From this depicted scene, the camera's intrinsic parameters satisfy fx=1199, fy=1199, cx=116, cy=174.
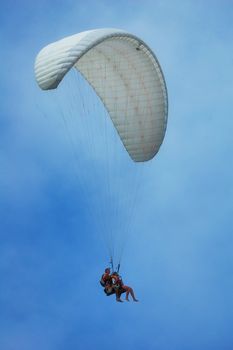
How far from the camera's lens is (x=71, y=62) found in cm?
3503

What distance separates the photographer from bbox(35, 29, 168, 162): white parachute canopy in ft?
128

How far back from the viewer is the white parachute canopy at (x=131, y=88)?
3891cm

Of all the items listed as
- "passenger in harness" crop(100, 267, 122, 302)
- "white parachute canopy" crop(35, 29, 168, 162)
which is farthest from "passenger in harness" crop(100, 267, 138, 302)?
"white parachute canopy" crop(35, 29, 168, 162)

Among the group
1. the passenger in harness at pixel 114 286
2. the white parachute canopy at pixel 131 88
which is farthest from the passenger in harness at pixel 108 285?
the white parachute canopy at pixel 131 88

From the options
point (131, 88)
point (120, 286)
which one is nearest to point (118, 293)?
point (120, 286)

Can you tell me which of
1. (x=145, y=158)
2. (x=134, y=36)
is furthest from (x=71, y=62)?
(x=145, y=158)

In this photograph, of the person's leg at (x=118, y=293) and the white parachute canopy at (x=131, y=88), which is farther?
the white parachute canopy at (x=131, y=88)

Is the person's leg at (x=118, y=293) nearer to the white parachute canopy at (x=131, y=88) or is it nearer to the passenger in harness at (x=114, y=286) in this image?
the passenger in harness at (x=114, y=286)

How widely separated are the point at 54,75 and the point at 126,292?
306 inches

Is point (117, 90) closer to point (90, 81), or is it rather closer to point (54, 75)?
point (90, 81)

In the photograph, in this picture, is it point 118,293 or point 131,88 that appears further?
point 131,88

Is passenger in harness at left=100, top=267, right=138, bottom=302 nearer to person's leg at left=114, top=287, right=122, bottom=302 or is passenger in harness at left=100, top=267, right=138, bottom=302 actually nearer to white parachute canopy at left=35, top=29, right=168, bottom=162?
person's leg at left=114, top=287, right=122, bottom=302

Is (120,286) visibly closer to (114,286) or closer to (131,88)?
(114,286)

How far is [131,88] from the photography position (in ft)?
131
